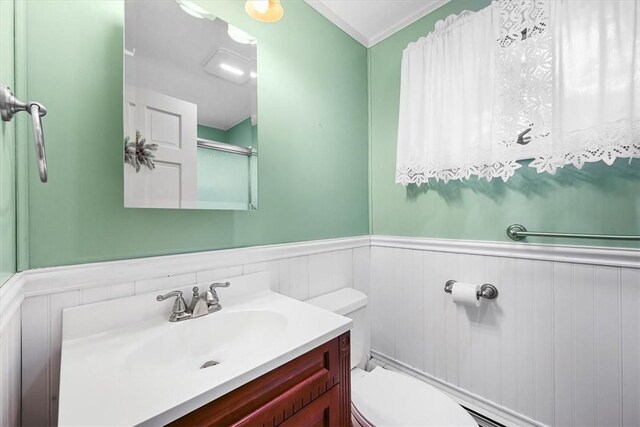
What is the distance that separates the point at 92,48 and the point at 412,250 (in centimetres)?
157

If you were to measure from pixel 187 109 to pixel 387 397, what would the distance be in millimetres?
1315

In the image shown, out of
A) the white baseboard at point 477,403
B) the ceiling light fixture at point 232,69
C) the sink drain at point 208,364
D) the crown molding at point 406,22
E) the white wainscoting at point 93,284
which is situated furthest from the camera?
the crown molding at point 406,22

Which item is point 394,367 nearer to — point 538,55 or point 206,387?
point 206,387

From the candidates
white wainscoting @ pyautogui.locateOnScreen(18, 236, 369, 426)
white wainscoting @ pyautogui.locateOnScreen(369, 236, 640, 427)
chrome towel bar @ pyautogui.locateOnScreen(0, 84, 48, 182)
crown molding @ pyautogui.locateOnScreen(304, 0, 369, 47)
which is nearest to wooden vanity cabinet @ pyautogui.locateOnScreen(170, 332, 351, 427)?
white wainscoting @ pyautogui.locateOnScreen(18, 236, 369, 426)

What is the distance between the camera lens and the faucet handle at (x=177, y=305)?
2.76 feet

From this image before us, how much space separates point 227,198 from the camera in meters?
1.03

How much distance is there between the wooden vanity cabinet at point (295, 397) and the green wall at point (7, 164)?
1.74ft

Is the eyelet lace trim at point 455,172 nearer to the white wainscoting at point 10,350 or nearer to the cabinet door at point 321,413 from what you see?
the cabinet door at point 321,413

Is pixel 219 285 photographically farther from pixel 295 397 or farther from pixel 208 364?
pixel 295 397

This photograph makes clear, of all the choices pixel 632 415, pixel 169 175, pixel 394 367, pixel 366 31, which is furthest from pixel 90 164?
pixel 632 415

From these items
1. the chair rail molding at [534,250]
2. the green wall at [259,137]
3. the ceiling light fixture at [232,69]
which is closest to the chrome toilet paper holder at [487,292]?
the chair rail molding at [534,250]

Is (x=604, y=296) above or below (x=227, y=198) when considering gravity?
below

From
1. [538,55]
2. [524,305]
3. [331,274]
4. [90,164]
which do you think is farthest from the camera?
[331,274]

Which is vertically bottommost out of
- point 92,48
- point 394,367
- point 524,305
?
point 394,367
